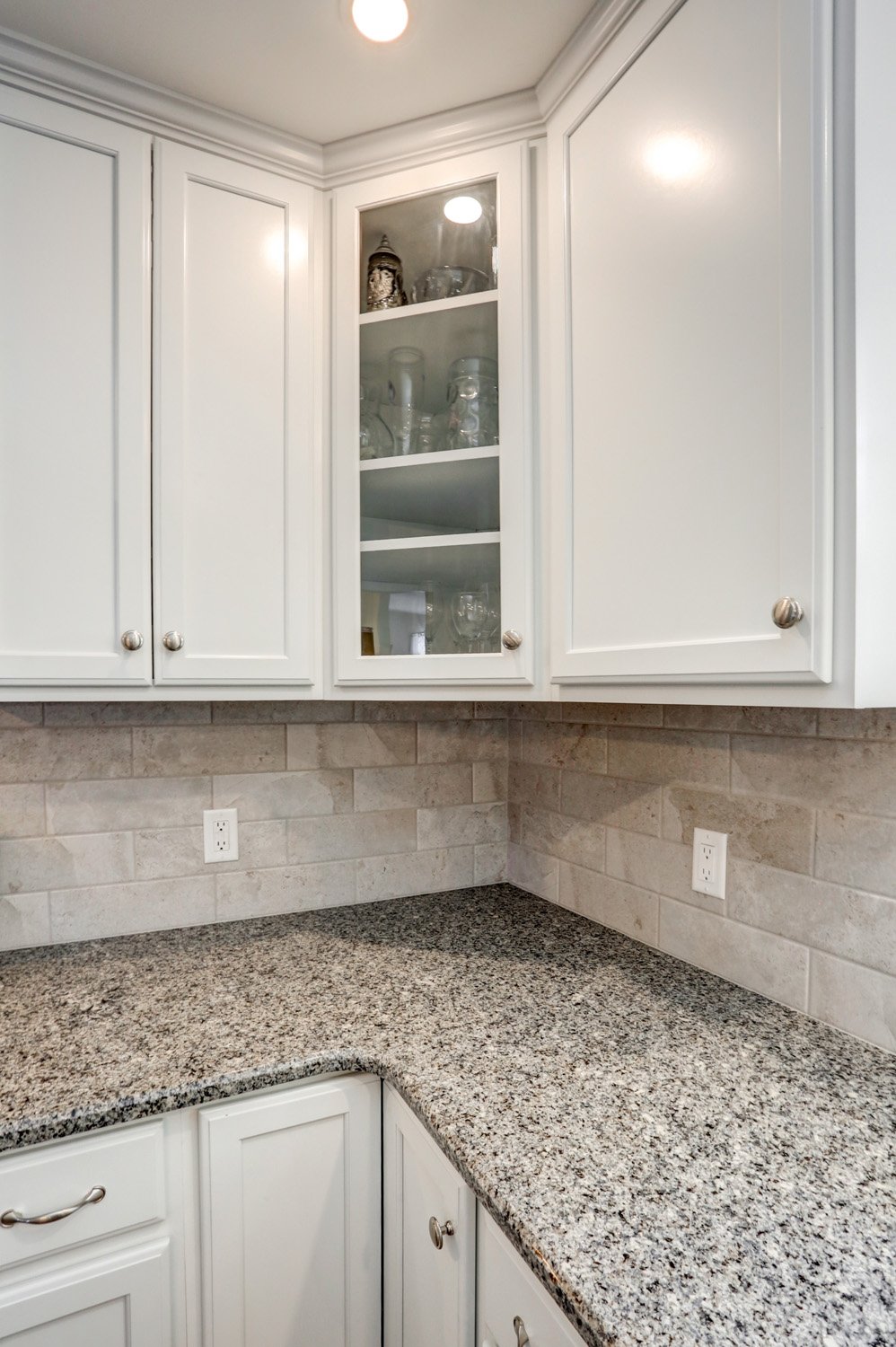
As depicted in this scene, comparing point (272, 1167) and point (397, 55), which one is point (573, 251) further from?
point (272, 1167)

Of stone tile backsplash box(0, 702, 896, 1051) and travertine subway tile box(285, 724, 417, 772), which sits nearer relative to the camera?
stone tile backsplash box(0, 702, 896, 1051)

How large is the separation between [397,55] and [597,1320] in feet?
5.14

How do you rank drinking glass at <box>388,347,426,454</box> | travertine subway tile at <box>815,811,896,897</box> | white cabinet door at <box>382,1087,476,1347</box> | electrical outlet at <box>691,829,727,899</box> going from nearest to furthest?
white cabinet door at <box>382,1087,476,1347</box>, travertine subway tile at <box>815,811,896,897</box>, electrical outlet at <box>691,829,727,899</box>, drinking glass at <box>388,347,426,454</box>

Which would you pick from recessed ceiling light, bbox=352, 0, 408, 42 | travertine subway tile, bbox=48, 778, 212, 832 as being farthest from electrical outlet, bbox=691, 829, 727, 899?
recessed ceiling light, bbox=352, 0, 408, 42

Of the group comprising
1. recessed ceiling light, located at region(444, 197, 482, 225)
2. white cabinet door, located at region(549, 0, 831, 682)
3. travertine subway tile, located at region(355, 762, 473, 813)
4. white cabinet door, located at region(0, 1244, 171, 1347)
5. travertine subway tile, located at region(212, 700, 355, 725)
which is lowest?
white cabinet door, located at region(0, 1244, 171, 1347)

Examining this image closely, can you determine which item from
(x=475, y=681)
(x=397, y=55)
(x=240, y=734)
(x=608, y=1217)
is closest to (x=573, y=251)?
(x=397, y=55)

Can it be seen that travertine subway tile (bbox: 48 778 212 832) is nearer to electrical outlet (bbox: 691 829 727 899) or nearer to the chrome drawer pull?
the chrome drawer pull

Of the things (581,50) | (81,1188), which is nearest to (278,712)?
(81,1188)

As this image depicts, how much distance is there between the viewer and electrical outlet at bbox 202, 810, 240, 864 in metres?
1.59

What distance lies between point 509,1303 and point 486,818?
111 cm

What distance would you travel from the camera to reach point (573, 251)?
3.85 feet

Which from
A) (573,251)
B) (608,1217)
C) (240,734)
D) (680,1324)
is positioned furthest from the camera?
(240,734)

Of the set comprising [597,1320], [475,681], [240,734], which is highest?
[475,681]

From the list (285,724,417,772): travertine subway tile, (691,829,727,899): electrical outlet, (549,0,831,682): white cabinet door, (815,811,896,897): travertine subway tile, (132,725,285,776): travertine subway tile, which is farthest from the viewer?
(285,724,417,772): travertine subway tile
